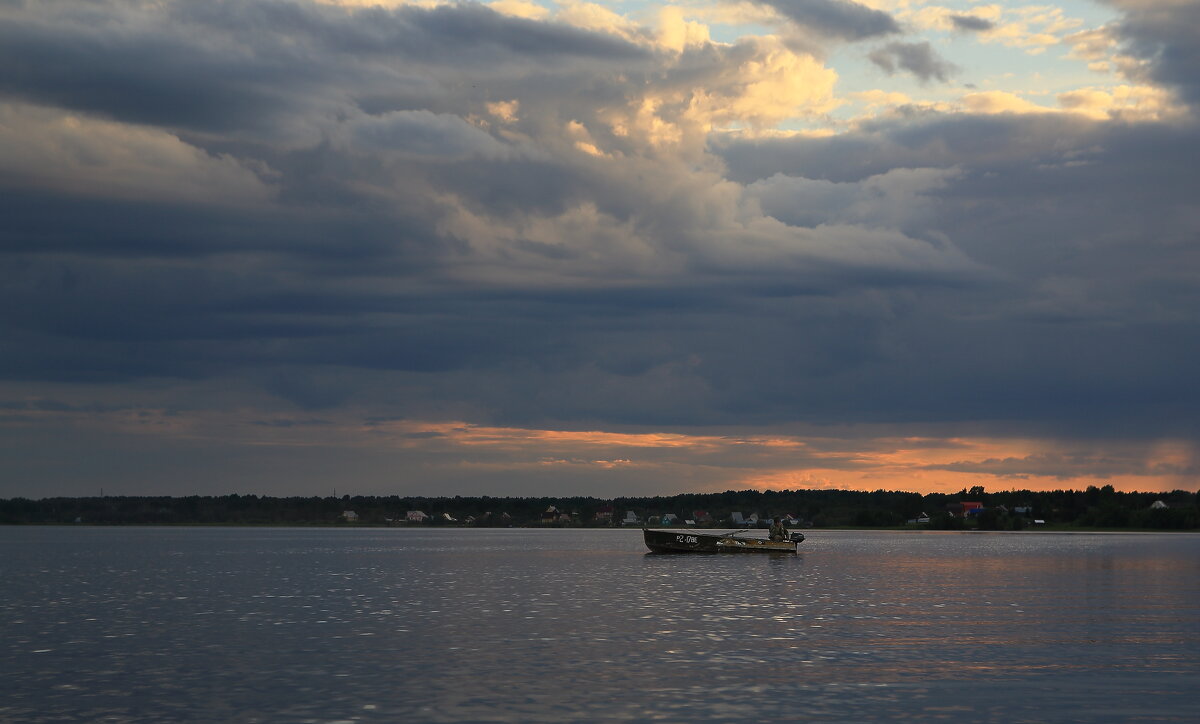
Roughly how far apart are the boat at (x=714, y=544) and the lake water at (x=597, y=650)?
56031 millimetres

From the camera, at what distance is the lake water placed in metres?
40.2

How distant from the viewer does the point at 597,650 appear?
179ft

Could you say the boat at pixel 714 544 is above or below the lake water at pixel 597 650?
above

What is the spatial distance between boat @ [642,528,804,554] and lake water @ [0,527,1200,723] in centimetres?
5603

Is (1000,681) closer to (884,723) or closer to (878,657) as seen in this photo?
(878,657)

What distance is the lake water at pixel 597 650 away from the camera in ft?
132

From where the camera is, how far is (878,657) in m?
52.4

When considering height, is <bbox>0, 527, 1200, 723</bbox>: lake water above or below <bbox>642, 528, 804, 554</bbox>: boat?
below

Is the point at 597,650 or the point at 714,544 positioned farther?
the point at 714,544

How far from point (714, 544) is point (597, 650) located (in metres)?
114

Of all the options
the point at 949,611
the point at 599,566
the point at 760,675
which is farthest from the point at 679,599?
the point at 599,566

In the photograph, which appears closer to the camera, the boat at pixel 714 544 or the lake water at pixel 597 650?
the lake water at pixel 597 650

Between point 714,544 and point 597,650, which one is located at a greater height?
point 714,544

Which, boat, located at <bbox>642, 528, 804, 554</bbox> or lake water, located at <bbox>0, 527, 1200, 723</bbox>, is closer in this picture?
lake water, located at <bbox>0, 527, 1200, 723</bbox>
